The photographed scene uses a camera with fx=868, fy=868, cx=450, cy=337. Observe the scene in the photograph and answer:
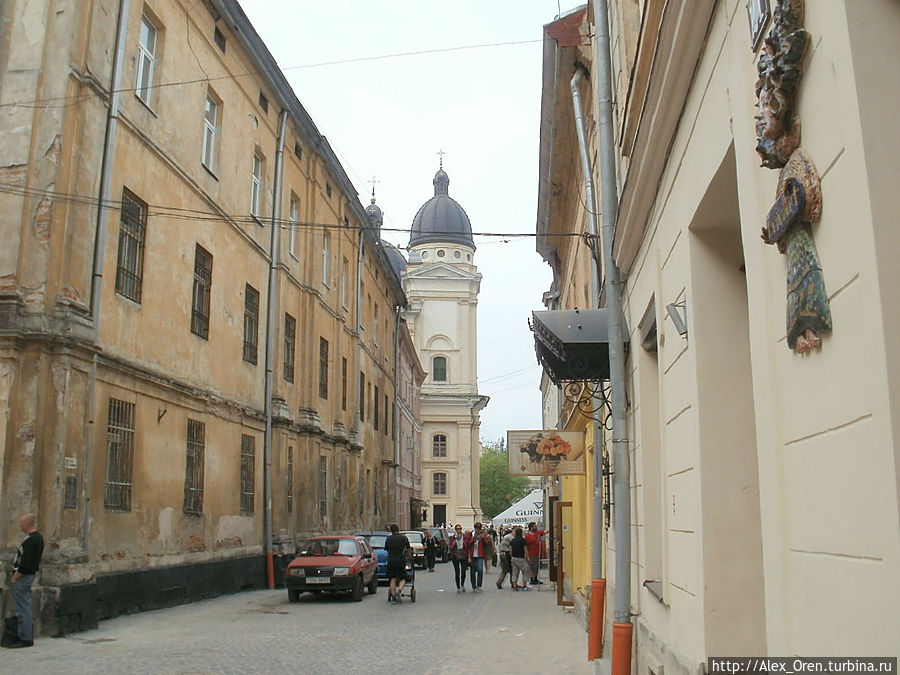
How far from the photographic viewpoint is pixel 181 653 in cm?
1095

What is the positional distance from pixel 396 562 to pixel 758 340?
51.3 ft

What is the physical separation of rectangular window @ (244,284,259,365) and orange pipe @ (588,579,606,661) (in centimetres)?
1318

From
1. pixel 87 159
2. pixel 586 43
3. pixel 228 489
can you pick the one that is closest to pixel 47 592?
pixel 87 159

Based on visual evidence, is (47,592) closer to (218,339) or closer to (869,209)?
(218,339)

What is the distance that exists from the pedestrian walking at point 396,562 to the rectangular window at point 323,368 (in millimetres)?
10251

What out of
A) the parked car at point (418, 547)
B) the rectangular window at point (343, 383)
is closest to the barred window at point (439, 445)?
the parked car at point (418, 547)

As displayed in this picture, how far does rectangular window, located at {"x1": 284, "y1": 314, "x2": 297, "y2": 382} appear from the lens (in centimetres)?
2462

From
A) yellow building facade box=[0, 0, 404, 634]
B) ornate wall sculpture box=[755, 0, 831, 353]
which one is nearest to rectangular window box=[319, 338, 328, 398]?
yellow building facade box=[0, 0, 404, 634]

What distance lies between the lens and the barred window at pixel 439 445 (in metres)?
71.4

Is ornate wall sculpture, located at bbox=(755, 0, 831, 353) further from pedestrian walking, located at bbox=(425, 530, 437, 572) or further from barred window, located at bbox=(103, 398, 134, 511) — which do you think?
pedestrian walking, located at bbox=(425, 530, 437, 572)

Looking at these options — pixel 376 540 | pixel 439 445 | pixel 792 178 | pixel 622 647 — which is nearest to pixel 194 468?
pixel 376 540

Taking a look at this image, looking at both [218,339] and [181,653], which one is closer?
[181,653]

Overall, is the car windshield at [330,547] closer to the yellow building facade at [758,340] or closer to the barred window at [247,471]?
the barred window at [247,471]

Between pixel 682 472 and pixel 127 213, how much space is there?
12.3m
